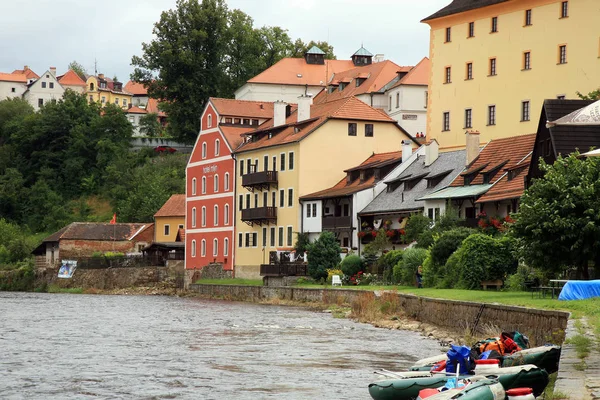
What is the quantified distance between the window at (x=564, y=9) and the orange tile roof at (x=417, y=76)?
30.7 m

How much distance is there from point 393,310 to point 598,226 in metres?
12.0

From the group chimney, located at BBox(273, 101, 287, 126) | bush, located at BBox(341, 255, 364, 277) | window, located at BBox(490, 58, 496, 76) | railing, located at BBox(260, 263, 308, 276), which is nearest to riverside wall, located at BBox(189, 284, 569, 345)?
bush, located at BBox(341, 255, 364, 277)

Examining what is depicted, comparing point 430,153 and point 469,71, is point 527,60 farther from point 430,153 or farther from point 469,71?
point 430,153

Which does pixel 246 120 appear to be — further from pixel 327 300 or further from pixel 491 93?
pixel 327 300

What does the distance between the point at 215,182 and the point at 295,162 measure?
1245cm

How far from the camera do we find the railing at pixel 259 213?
262 feet

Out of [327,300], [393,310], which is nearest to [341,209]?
[327,300]

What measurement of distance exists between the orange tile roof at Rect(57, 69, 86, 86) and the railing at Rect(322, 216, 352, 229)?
118630mm

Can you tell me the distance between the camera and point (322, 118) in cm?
7919

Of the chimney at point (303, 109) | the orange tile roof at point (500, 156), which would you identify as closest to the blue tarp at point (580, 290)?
the orange tile roof at point (500, 156)

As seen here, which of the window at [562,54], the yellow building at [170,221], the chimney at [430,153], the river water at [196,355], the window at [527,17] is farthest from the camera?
the yellow building at [170,221]

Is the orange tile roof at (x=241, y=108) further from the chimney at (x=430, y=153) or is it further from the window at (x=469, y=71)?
the chimney at (x=430, y=153)

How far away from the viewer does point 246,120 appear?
91.0 metres

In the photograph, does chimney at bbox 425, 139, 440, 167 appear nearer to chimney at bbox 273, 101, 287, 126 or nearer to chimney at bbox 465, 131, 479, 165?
chimney at bbox 465, 131, 479, 165
